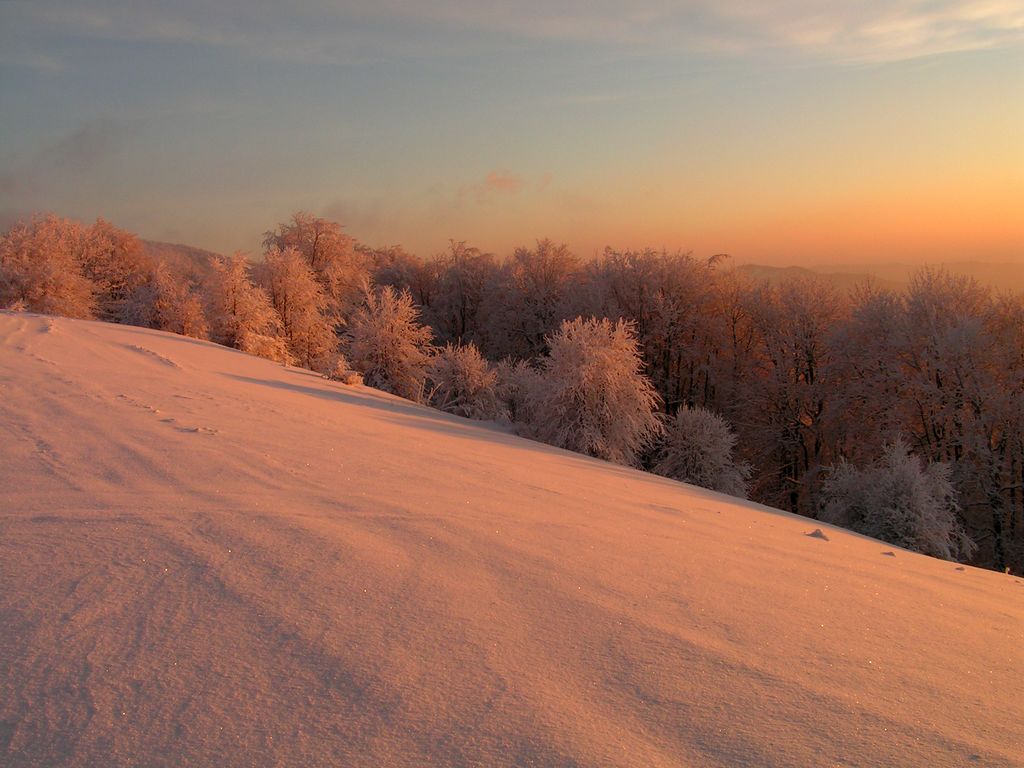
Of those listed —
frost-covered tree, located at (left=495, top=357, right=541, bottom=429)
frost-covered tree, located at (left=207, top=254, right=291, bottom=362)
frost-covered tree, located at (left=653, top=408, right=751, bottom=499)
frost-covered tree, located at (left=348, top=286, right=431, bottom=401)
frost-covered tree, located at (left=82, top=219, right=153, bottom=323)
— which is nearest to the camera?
frost-covered tree, located at (left=495, top=357, right=541, bottom=429)

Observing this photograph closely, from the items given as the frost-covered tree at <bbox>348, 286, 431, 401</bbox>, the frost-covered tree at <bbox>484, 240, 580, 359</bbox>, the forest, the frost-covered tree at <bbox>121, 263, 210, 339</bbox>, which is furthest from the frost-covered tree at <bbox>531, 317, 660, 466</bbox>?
the frost-covered tree at <bbox>484, 240, 580, 359</bbox>

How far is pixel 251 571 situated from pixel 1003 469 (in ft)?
83.1

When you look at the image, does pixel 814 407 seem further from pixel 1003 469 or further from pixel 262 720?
pixel 262 720

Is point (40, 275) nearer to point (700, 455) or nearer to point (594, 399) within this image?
point (594, 399)

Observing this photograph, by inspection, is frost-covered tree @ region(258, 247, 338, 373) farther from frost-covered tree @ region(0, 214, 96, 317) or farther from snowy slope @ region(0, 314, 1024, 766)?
snowy slope @ region(0, 314, 1024, 766)

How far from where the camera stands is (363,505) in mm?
4250

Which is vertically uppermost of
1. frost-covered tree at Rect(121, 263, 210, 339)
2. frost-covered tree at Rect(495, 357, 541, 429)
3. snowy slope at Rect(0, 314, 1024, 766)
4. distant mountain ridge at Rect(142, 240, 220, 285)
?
distant mountain ridge at Rect(142, 240, 220, 285)

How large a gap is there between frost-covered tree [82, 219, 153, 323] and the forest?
113mm

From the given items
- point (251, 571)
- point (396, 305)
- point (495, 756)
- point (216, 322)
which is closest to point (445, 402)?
point (396, 305)

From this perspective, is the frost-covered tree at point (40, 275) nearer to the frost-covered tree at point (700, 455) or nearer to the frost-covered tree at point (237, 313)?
the frost-covered tree at point (237, 313)

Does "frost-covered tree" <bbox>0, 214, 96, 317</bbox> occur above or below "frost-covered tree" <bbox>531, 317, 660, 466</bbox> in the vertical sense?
above

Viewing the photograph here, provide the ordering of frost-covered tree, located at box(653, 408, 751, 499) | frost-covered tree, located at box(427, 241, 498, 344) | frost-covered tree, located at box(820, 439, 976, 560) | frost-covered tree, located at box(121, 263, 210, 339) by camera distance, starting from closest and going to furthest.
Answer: frost-covered tree, located at box(820, 439, 976, 560) → frost-covered tree, located at box(653, 408, 751, 499) → frost-covered tree, located at box(121, 263, 210, 339) → frost-covered tree, located at box(427, 241, 498, 344)

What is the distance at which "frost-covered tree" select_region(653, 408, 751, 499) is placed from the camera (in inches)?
839

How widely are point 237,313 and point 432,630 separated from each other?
2168 centimetres
